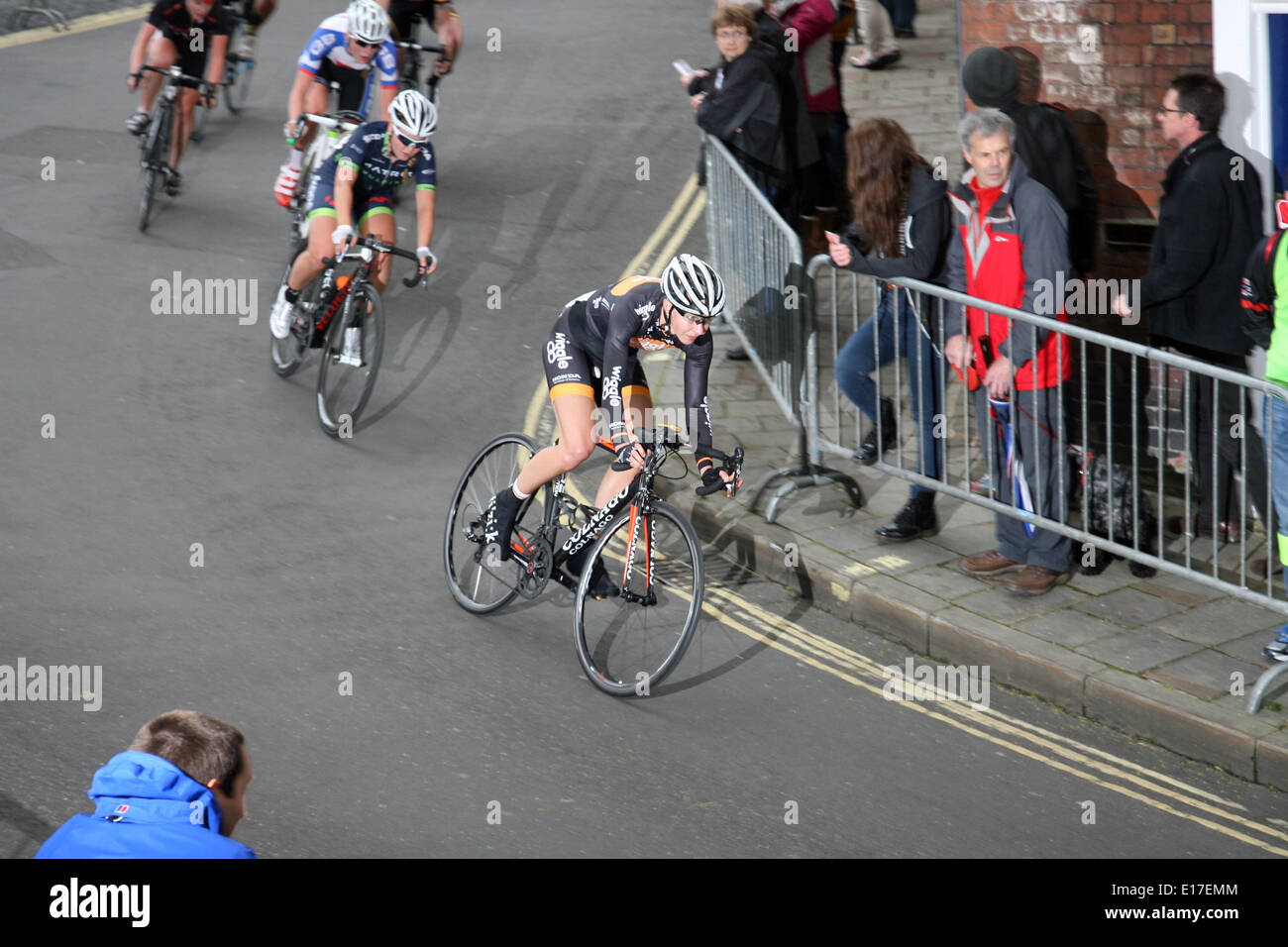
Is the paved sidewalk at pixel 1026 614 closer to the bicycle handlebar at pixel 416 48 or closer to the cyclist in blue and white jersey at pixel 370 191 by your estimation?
the cyclist in blue and white jersey at pixel 370 191

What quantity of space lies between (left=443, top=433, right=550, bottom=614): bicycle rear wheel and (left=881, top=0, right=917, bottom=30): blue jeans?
1267cm

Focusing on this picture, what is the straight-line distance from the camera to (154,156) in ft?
42.1

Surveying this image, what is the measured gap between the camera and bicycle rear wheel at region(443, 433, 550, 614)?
7.59 m

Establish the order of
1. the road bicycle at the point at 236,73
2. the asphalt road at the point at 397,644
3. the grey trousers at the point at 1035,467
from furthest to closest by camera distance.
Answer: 1. the road bicycle at the point at 236,73
2. the grey trousers at the point at 1035,467
3. the asphalt road at the point at 397,644

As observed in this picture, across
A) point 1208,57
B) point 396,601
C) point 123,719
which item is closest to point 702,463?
point 396,601

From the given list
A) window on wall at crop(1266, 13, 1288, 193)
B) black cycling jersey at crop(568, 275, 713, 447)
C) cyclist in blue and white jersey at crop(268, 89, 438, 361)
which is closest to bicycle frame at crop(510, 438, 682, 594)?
black cycling jersey at crop(568, 275, 713, 447)

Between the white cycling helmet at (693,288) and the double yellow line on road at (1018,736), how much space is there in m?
1.78

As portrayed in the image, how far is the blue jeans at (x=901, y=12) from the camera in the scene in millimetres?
18750

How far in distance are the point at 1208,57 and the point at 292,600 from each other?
19.0ft

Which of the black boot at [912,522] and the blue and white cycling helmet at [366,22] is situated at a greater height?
the blue and white cycling helmet at [366,22]

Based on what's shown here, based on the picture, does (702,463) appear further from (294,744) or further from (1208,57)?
(1208,57)

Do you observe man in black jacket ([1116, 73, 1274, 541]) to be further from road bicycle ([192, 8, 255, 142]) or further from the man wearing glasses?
road bicycle ([192, 8, 255, 142])

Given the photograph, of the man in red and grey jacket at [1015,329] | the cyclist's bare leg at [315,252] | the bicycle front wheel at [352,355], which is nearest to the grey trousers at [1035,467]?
the man in red and grey jacket at [1015,329]

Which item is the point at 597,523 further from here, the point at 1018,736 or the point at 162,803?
the point at 162,803
